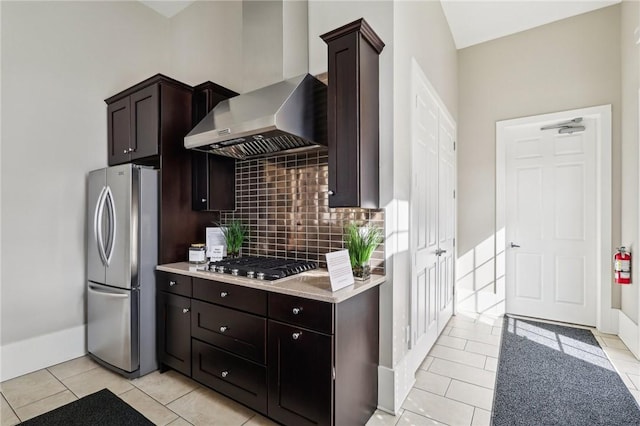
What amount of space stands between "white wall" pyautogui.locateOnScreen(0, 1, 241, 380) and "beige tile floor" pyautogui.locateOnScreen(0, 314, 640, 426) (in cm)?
40

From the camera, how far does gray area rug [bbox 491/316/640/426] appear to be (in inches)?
77.1

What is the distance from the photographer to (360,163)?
188 cm

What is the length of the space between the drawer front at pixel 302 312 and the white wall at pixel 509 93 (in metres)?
3.07

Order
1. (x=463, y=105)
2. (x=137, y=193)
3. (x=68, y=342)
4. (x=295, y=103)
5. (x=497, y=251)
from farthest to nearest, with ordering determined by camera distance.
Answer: (x=463, y=105), (x=497, y=251), (x=68, y=342), (x=137, y=193), (x=295, y=103)

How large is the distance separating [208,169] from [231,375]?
165cm

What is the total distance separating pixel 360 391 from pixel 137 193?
2111 mm

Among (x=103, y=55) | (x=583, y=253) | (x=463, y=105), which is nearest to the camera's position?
(x=103, y=55)

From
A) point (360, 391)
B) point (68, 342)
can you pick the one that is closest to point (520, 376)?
point (360, 391)

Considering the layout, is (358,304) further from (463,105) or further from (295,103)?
(463,105)

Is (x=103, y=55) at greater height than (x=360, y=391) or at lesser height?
greater

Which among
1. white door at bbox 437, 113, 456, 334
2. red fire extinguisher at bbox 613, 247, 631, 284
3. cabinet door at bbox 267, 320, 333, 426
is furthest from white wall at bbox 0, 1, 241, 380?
red fire extinguisher at bbox 613, 247, 631, 284

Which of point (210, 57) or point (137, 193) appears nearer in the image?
point (137, 193)

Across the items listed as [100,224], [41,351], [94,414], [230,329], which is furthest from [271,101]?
[41,351]

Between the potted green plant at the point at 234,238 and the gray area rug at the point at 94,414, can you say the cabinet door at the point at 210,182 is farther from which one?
the gray area rug at the point at 94,414
